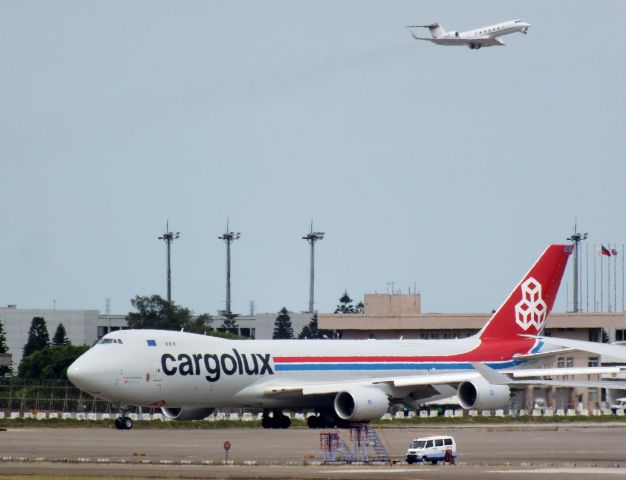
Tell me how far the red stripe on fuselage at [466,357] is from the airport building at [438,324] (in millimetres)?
19970

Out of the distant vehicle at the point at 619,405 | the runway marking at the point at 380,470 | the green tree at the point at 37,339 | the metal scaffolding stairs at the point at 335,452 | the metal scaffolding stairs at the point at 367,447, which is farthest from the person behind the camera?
the green tree at the point at 37,339

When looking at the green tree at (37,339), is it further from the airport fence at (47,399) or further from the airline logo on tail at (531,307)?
the airline logo on tail at (531,307)

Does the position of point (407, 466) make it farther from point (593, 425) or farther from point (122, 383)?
point (593, 425)

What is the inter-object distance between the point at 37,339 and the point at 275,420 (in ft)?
307

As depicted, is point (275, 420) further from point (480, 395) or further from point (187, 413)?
point (480, 395)

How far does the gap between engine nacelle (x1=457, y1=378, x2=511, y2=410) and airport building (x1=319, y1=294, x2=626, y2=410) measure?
92.5ft

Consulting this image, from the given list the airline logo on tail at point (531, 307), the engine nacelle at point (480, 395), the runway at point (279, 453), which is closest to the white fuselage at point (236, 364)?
the runway at point (279, 453)

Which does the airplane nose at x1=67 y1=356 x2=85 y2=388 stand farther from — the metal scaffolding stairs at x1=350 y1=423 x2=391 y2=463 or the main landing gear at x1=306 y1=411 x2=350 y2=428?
the metal scaffolding stairs at x1=350 y1=423 x2=391 y2=463

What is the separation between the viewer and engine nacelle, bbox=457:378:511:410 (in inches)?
3039

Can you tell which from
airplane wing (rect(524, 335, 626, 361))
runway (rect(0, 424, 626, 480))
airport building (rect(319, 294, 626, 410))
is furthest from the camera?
airport building (rect(319, 294, 626, 410))

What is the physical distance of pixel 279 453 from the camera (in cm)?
5694

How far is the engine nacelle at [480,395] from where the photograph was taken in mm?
77188

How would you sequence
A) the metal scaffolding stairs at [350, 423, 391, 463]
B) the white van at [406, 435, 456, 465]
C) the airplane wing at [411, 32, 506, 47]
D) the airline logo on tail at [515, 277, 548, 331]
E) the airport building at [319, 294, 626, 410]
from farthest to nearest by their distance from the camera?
the airport building at [319, 294, 626, 410] < the airline logo on tail at [515, 277, 548, 331] < the airplane wing at [411, 32, 506, 47] < the metal scaffolding stairs at [350, 423, 391, 463] < the white van at [406, 435, 456, 465]

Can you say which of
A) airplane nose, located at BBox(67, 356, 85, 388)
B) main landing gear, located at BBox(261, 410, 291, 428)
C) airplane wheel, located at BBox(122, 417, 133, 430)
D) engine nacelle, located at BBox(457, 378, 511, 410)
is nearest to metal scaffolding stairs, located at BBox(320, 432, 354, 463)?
airplane nose, located at BBox(67, 356, 85, 388)
